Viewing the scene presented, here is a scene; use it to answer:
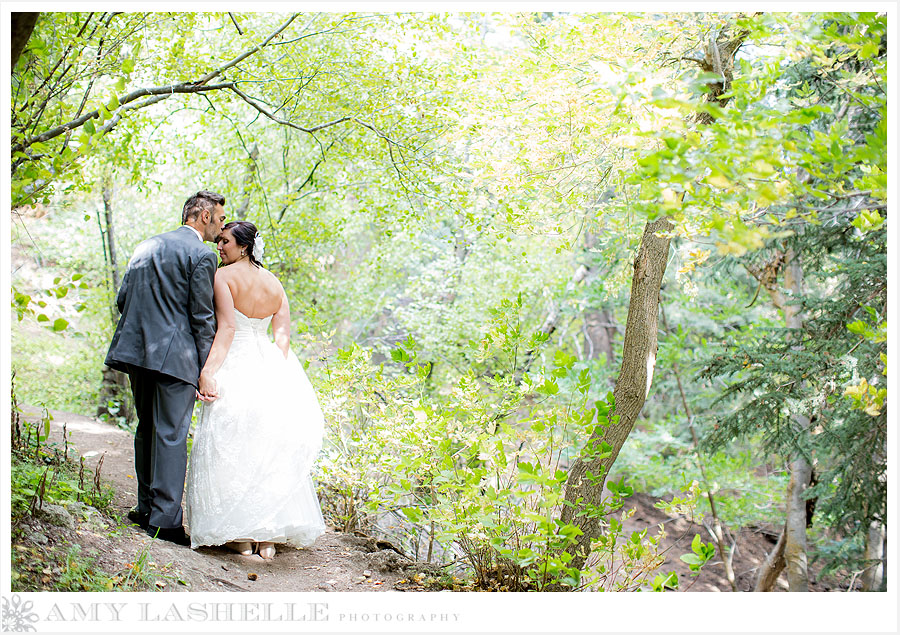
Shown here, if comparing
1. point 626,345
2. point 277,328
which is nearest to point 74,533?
point 277,328

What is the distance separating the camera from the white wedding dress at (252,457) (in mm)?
2949

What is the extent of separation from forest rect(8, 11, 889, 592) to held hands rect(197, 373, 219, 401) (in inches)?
25.9

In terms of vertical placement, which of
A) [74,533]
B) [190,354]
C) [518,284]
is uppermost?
[518,284]

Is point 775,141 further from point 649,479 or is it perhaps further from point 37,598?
point 649,479

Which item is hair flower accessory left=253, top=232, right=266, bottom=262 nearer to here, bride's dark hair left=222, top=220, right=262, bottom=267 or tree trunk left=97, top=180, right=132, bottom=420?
bride's dark hair left=222, top=220, right=262, bottom=267

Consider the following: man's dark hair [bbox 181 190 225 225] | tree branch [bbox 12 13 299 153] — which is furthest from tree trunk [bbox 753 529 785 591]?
tree branch [bbox 12 13 299 153]

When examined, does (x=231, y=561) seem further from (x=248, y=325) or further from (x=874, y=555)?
(x=874, y=555)

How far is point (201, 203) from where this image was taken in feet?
10.5

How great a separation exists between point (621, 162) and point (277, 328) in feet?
6.60

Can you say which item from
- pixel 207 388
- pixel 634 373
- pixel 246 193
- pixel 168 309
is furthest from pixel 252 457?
pixel 246 193

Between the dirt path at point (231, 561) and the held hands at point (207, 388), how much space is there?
62 cm

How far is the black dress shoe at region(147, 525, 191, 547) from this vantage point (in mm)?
2900

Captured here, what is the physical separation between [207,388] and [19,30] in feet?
5.26

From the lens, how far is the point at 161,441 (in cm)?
294
